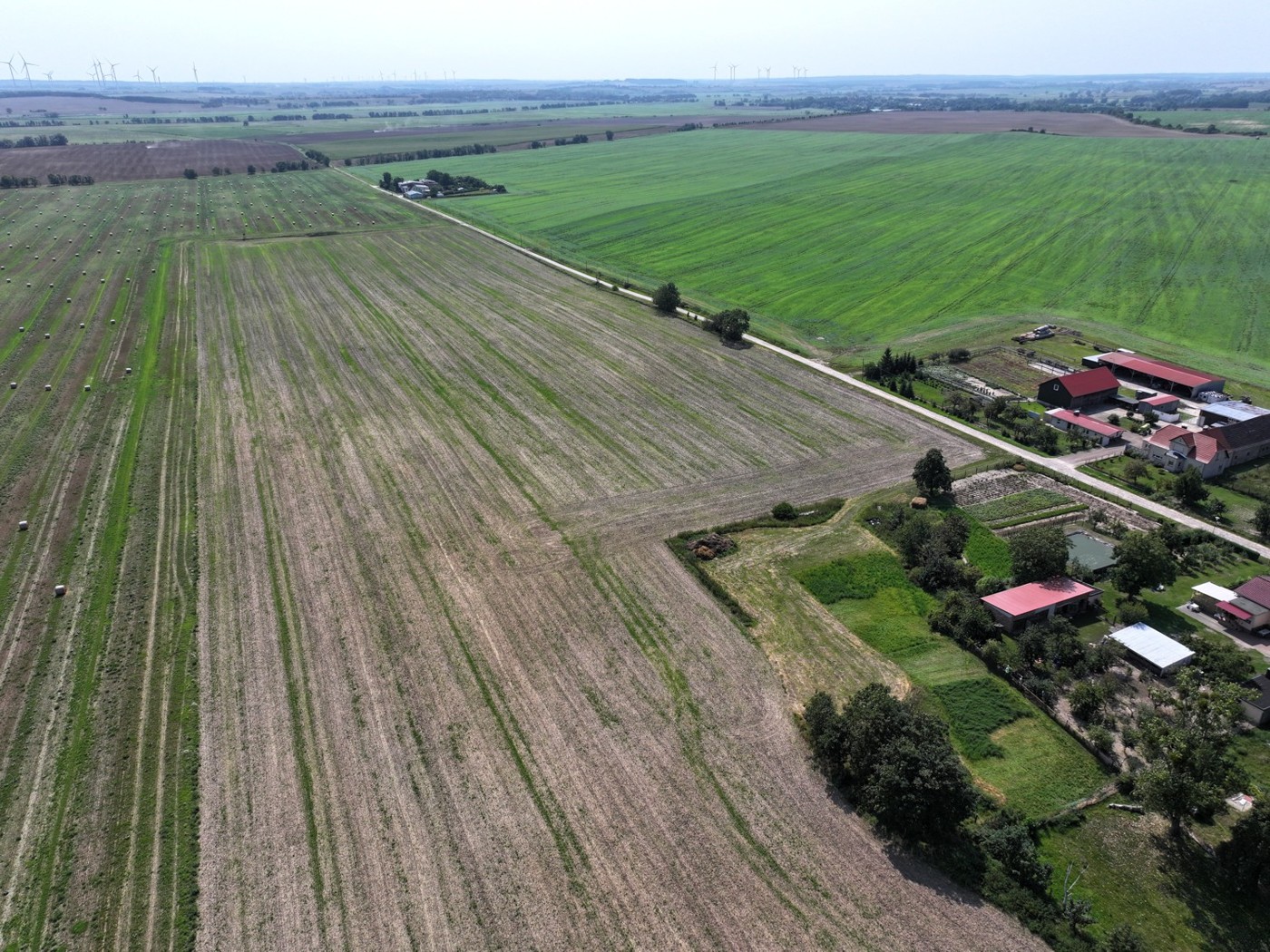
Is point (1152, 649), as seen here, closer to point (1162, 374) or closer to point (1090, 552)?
point (1090, 552)

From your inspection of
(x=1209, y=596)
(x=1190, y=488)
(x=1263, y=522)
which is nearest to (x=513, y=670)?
(x=1209, y=596)

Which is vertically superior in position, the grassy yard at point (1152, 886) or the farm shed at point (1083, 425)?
the farm shed at point (1083, 425)

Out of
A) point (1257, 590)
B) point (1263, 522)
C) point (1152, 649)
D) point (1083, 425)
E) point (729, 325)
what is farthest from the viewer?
point (729, 325)

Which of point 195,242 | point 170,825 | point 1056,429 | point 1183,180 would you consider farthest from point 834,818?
point 1183,180

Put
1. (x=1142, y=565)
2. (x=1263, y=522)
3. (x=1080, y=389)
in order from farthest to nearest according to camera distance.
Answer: (x=1080, y=389), (x=1263, y=522), (x=1142, y=565)

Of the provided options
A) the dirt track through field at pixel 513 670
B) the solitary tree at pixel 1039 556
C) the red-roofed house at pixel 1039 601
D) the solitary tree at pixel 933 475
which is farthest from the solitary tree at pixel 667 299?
the red-roofed house at pixel 1039 601

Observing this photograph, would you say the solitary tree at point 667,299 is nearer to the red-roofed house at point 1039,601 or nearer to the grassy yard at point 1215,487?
the grassy yard at point 1215,487

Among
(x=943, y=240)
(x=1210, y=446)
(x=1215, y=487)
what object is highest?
(x=943, y=240)
